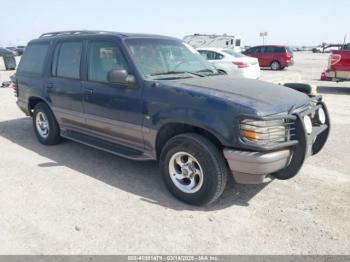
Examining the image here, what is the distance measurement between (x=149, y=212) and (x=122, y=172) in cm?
124

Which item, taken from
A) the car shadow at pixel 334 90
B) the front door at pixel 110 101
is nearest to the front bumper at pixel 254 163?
the front door at pixel 110 101

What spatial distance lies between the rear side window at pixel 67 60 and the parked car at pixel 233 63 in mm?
7890

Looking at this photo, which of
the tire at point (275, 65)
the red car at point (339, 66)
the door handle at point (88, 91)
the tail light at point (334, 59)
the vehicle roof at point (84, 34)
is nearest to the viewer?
the vehicle roof at point (84, 34)

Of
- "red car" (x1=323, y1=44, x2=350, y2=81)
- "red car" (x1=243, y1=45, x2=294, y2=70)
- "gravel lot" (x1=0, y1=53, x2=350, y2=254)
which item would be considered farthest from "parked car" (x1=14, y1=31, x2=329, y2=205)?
"red car" (x1=243, y1=45, x2=294, y2=70)

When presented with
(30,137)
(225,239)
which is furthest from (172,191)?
(30,137)

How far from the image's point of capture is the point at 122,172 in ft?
15.5

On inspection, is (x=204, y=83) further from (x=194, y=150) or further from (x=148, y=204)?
(x=148, y=204)

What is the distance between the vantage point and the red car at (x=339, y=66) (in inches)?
462

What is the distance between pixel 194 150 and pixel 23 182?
243 centimetres

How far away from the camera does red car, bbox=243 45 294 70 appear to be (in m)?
22.7

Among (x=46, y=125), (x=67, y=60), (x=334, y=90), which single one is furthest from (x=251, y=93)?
(x=334, y=90)

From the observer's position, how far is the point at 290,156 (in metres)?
3.45

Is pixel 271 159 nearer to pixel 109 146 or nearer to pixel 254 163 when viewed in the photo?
pixel 254 163

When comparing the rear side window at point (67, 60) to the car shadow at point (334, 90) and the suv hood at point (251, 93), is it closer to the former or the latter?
the suv hood at point (251, 93)
